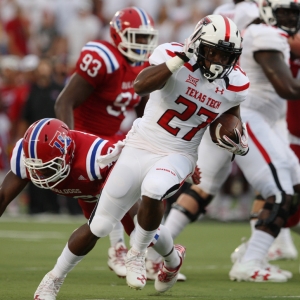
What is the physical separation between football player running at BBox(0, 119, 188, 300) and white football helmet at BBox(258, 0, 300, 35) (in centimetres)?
193

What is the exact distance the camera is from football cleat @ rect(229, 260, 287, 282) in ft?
18.3

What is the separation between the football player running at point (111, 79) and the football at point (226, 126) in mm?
1539

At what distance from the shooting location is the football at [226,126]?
4.60 m

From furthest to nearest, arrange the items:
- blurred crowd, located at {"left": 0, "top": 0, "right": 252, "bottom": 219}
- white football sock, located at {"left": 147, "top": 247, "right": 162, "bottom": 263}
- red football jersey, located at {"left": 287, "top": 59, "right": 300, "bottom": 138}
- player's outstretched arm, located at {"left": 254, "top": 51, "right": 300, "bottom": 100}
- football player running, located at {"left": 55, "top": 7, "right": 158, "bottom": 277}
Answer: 1. blurred crowd, located at {"left": 0, "top": 0, "right": 252, "bottom": 219}
2. red football jersey, located at {"left": 287, "top": 59, "right": 300, "bottom": 138}
3. football player running, located at {"left": 55, "top": 7, "right": 158, "bottom": 277}
4. white football sock, located at {"left": 147, "top": 247, "right": 162, "bottom": 263}
5. player's outstretched arm, located at {"left": 254, "top": 51, "right": 300, "bottom": 100}

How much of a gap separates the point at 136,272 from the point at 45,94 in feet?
22.2

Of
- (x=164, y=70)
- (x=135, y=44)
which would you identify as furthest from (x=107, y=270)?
(x=164, y=70)

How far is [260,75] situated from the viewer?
19.7 feet

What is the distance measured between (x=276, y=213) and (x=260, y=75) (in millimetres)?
1094

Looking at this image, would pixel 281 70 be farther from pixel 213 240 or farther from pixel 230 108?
pixel 213 240

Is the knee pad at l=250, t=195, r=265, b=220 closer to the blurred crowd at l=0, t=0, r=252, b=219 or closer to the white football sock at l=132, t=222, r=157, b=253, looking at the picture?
the white football sock at l=132, t=222, r=157, b=253

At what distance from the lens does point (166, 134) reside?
182 inches

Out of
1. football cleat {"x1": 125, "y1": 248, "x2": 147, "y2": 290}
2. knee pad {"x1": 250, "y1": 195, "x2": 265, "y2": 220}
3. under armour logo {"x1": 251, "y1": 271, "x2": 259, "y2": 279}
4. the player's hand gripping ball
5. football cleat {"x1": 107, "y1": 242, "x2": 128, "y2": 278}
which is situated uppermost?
the player's hand gripping ball

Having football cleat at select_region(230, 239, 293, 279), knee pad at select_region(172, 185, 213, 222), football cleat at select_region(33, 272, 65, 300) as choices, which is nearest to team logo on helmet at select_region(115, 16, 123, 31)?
knee pad at select_region(172, 185, 213, 222)

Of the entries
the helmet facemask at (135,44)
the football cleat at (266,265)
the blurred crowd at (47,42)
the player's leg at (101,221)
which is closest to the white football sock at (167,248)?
the player's leg at (101,221)
